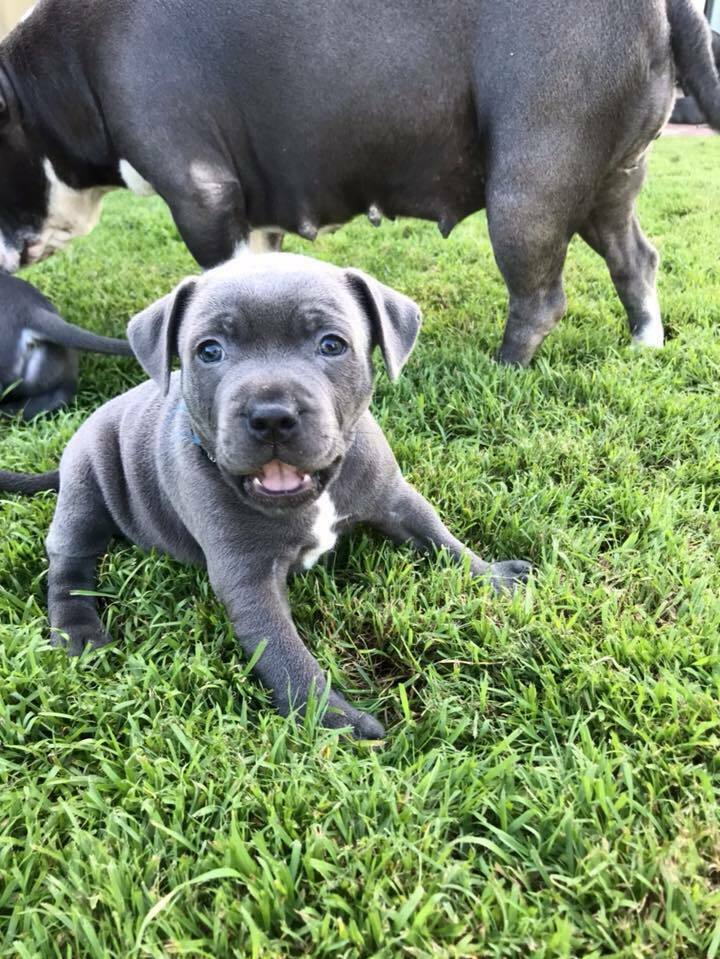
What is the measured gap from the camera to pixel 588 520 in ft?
9.98

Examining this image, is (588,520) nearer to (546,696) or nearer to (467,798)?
(546,696)

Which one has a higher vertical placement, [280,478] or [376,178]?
[376,178]

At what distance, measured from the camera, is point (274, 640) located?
227 centimetres

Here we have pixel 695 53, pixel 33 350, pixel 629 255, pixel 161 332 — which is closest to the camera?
pixel 161 332

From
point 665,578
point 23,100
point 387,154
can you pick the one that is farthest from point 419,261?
point 665,578

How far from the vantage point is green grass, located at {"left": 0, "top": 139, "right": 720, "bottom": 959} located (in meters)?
1.61

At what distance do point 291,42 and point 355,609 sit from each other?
2915 millimetres

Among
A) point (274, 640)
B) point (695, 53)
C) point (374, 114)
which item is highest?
point (695, 53)

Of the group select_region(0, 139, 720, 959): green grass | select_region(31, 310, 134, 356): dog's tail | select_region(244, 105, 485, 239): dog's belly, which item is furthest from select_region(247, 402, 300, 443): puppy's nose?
select_region(244, 105, 485, 239): dog's belly

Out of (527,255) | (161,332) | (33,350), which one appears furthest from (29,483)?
(527,255)

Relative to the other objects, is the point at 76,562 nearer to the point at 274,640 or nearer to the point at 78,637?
the point at 78,637

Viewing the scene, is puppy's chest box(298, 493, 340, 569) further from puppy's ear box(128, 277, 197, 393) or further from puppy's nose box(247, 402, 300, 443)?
puppy's ear box(128, 277, 197, 393)

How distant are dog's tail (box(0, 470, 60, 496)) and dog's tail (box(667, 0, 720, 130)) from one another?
11.2ft

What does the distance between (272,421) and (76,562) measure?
48.2 inches
